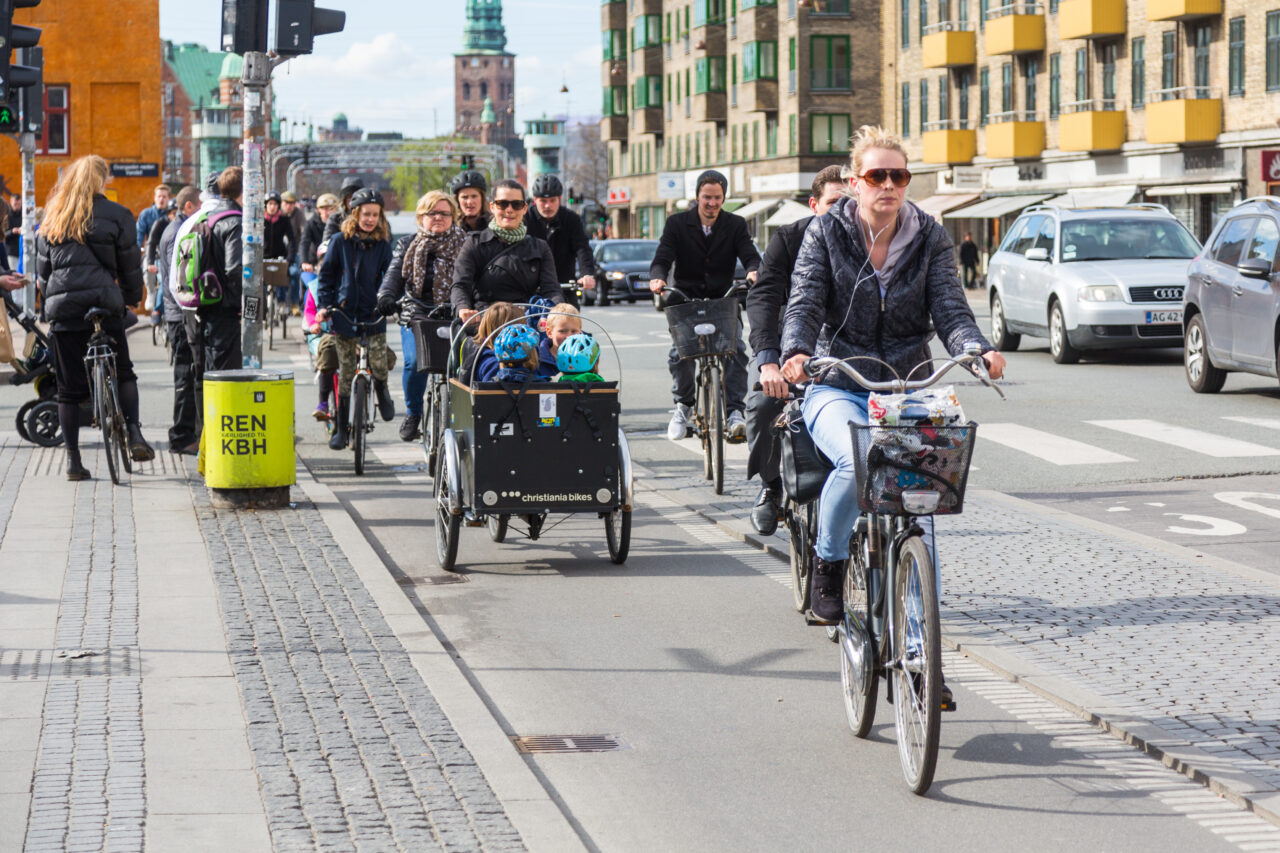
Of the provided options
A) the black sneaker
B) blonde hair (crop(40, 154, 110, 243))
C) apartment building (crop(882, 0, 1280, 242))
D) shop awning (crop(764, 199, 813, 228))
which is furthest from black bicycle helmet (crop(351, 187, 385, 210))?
shop awning (crop(764, 199, 813, 228))

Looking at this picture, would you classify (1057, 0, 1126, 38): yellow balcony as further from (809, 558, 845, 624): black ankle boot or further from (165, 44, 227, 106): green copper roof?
(165, 44, 227, 106): green copper roof

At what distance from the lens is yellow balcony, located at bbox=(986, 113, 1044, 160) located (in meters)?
54.9

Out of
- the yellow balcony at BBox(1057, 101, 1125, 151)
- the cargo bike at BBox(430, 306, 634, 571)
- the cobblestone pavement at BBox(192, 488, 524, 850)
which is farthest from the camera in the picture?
the yellow balcony at BBox(1057, 101, 1125, 151)

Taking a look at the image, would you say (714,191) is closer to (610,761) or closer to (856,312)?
(856,312)

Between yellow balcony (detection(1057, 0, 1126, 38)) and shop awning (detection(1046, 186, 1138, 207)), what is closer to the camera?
shop awning (detection(1046, 186, 1138, 207))

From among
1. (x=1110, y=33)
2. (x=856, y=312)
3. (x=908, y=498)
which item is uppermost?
(x=1110, y=33)

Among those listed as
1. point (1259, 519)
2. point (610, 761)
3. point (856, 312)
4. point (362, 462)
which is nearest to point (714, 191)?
point (362, 462)

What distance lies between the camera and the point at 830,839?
187 inches

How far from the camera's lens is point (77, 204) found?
1171 cm

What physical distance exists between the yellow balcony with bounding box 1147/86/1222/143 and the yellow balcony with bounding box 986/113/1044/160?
834 centimetres

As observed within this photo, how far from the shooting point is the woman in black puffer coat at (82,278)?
11695 millimetres

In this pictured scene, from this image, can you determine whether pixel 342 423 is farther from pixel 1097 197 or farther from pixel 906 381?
pixel 1097 197

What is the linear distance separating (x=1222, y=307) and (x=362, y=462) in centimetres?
835

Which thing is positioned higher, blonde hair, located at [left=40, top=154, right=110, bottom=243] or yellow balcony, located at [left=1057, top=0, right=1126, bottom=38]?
yellow balcony, located at [left=1057, top=0, right=1126, bottom=38]
